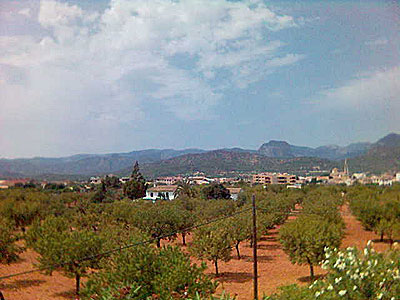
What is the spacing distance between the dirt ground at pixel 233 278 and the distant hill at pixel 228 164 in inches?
997

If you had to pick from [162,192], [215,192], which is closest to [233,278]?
[215,192]

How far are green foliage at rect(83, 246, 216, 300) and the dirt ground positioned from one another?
459 centimetres

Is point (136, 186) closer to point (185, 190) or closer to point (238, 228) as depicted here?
point (185, 190)

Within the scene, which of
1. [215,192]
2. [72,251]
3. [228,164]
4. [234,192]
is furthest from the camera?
[228,164]

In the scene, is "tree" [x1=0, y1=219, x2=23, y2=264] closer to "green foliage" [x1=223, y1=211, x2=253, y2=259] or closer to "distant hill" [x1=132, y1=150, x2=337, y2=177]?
"green foliage" [x1=223, y1=211, x2=253, y2=259]

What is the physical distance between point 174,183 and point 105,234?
1319 inches

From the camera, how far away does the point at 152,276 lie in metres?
10.4

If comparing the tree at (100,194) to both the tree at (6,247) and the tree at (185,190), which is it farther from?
the tree at (6,247)

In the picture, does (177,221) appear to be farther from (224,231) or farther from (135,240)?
(135,240)

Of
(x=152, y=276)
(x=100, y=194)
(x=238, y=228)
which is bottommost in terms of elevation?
(x=238, y=228)

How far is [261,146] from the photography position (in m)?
73.7

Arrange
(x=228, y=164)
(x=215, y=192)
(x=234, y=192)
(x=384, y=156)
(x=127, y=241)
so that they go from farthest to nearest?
(x=228, y=164), (x=234, y=192), (x=215, y=192), (x=384, y=156), (x=127, y=241)

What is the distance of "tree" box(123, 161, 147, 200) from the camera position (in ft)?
155

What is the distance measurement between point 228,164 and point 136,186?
15.4 meters
